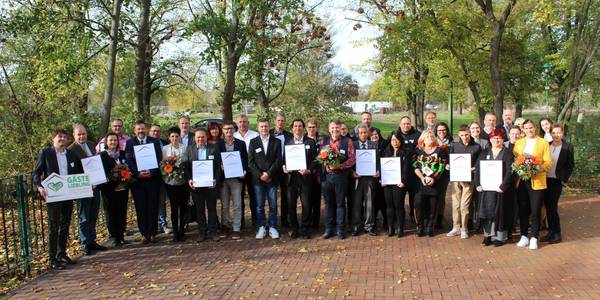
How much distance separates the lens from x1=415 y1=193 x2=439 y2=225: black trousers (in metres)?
8.04

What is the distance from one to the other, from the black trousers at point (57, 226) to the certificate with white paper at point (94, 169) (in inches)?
18.7

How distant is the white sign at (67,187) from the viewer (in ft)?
21.8

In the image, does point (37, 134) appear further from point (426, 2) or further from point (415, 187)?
point (426, 2)

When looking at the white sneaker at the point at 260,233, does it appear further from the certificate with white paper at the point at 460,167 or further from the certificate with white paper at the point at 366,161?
the certificate with white paper at the point at 460,167

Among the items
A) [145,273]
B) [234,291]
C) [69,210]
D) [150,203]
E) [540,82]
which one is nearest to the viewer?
[234,291]

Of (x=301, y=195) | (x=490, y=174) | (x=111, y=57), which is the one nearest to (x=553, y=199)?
(x=490, y=174)

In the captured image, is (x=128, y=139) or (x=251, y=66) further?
(x=251, y=66)

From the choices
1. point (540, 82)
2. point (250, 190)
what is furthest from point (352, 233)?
point (540, 82)

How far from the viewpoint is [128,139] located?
815cm

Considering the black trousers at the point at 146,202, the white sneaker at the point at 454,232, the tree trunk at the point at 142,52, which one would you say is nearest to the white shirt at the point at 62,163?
the black trousers at the point at 146,202

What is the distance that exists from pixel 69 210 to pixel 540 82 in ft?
70.1

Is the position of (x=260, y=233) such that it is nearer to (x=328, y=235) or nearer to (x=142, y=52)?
(x=328, y=235)

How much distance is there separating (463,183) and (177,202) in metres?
4.97

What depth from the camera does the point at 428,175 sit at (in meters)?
7.90
